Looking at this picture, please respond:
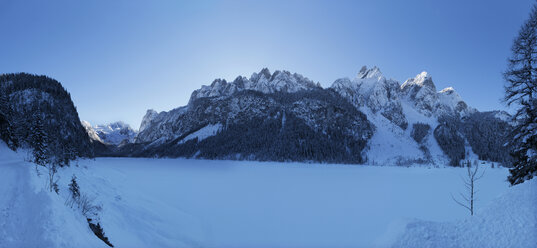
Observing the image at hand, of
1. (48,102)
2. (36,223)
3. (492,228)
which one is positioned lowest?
(36,223)

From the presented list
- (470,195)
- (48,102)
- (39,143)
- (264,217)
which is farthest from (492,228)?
(48,102)

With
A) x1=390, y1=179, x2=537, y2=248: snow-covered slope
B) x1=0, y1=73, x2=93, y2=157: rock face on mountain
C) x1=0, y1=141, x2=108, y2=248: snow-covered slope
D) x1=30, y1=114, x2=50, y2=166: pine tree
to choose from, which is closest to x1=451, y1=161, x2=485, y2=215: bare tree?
A: x1=390, y1=179, x2=537, y2=248: snow-covered slope

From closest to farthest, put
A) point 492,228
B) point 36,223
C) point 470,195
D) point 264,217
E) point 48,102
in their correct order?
point 492,228 → point 36,223 → point 264,217 → point 470,195 → point 48,102

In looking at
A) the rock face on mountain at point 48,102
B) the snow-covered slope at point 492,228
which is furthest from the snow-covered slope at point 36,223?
the rock face on mountain at point 48,102

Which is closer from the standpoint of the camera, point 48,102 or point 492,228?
point 492,228

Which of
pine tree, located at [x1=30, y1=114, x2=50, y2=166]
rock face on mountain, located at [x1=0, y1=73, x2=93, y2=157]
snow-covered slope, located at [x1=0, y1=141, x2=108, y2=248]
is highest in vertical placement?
rock face on mountain, located at [x1=0, y1=73, x2=93, y2=157]

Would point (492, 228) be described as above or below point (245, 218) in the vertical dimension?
above

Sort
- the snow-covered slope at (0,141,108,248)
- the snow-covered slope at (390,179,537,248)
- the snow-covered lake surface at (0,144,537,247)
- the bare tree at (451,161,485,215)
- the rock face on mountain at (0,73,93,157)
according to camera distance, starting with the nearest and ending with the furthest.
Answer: the snow-covered slope at (390,179,537,248) < the snow-covered slope at (0,141,108,248) < the snow-covered lake surface at (0,144,537,247) < the bare tree at (451,161,485,215) < the rock face on mountain at (0,73,93,157)

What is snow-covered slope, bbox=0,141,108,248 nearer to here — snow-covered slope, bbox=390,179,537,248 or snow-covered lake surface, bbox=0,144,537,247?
snow-covered lake surface, bbox=0,144,537,247

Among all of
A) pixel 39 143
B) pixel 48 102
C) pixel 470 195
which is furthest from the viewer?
pixel 48 102

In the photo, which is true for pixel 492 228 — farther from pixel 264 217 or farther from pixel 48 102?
pixel 48 102

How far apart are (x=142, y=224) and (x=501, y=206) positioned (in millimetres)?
20406

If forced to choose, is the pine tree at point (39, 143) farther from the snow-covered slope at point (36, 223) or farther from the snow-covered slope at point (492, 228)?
the snow-covered slope at point (492, 228)

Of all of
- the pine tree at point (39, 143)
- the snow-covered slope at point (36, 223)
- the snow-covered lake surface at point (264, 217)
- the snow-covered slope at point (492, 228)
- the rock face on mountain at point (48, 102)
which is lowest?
the snow-covered lake surface at point (264, 217)
